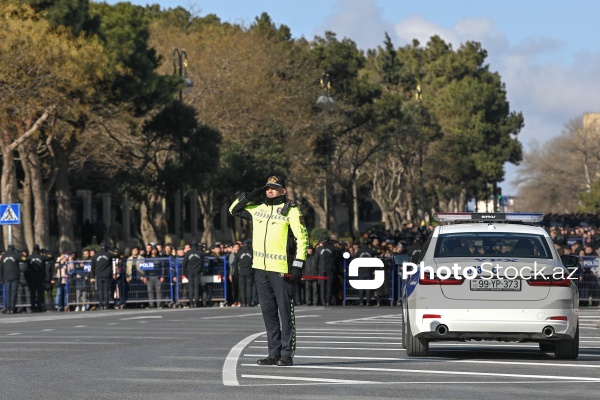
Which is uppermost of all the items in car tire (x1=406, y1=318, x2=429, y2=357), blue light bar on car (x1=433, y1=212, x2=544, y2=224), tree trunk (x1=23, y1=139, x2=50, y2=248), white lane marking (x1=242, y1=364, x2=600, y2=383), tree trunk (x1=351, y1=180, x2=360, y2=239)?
tree trunk (x1=351, y1=180, x2=360, y2=239)

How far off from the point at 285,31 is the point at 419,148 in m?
10.8

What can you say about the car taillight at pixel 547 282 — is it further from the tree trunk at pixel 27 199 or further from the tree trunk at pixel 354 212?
the tree trunk at pixel 354 212

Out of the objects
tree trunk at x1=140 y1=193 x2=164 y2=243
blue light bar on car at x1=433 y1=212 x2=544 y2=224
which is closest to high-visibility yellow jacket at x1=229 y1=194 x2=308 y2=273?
blue light bar on car at x1=433 y1=212 x2=544 y2=224

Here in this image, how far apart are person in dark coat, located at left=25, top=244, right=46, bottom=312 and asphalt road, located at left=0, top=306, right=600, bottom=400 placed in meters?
Result: 12.5

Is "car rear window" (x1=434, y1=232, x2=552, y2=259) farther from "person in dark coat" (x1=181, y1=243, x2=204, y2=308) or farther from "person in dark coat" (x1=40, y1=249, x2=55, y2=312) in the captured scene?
"person in dark coat" (x1=40, y1=249, x2=55, y2=312)

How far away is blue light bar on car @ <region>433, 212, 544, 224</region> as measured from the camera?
16.0m

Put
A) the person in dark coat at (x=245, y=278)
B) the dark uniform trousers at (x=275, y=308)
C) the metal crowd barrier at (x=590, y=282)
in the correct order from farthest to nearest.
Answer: the person in dark coat at (x=245, y=278), the metal crowd barrier at (x=590, y=282), the dark uniform trousers at (x=275, y=308)

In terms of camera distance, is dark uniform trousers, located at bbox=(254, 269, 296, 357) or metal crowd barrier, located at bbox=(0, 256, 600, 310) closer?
dark uniform trousers, located at bbox=(254, 269, 296, 357)

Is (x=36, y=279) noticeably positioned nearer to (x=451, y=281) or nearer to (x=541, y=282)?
(x=451, y=281)

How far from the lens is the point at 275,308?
14055 mm

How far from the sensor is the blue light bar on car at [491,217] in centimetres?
1605

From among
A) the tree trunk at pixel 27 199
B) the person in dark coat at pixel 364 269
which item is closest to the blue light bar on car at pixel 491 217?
the person in dark coat at pixel 364 269

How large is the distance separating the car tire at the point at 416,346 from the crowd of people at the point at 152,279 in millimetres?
18758

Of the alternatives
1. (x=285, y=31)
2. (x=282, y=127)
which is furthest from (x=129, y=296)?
(x=285, y=31)
